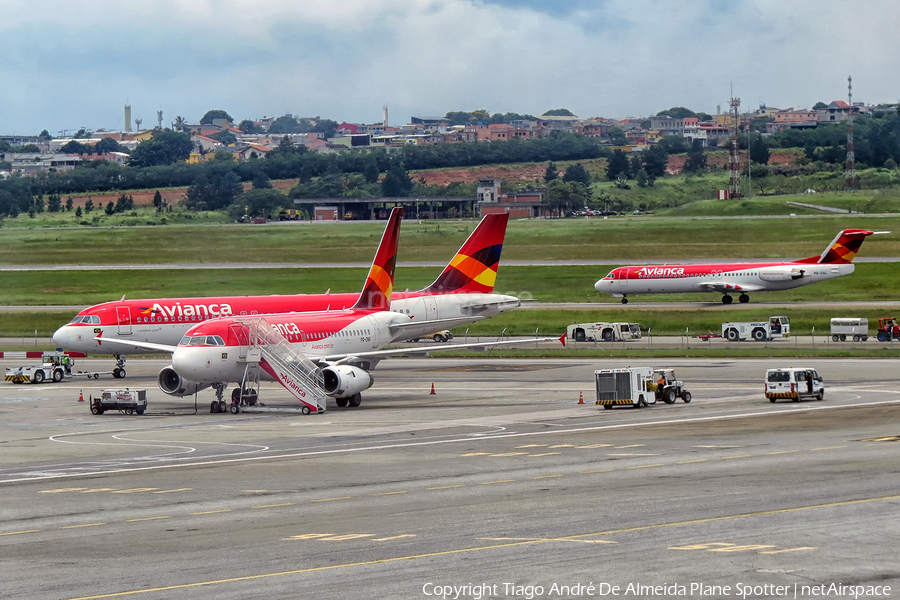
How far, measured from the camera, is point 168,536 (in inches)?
1081

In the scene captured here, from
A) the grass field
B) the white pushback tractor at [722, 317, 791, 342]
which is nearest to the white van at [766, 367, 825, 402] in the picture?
the white pushback tractor at [722, 317, 791, 342]

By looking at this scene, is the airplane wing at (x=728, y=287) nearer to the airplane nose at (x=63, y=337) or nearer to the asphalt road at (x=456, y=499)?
the asphalt road at (x=456, y=499)

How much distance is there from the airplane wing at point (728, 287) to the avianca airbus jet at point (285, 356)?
55836 millimetres

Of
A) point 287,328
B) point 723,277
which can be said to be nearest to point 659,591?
point 287,328

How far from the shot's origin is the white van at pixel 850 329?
282ft

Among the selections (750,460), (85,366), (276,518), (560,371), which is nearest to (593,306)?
(560,371)

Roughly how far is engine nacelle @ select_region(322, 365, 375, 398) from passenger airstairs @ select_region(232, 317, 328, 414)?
44 centimetres

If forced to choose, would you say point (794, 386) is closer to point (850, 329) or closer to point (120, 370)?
point (850, 329)

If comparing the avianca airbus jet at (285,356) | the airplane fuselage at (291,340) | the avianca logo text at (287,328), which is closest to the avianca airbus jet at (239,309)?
the airplane fuselage at (291,340)

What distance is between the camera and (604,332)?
3612 inches

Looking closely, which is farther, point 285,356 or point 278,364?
point 285,356

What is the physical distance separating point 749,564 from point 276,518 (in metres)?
12.3

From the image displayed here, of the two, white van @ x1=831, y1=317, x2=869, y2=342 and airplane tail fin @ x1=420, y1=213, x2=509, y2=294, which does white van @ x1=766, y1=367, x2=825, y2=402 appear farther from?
white van @ x1=831, y1=317, x2=869, y2=342

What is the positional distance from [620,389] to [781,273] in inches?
2379
